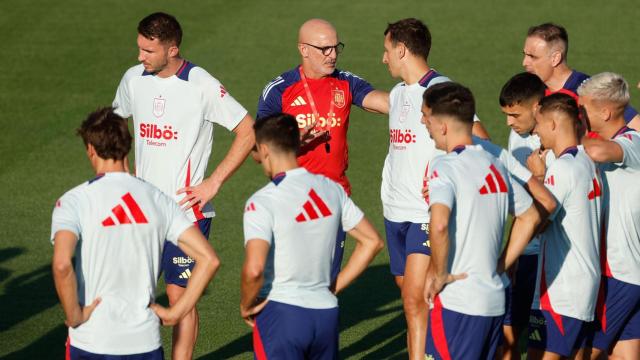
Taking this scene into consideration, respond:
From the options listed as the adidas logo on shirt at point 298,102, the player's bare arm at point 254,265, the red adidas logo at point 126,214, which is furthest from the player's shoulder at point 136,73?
the player's bare arm at point 254,265

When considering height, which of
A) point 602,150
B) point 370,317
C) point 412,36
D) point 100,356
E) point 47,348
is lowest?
point 47,348

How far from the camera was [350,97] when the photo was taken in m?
8.85

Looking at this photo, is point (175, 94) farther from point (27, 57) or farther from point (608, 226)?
point (27, 57)

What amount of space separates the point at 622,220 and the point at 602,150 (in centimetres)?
70

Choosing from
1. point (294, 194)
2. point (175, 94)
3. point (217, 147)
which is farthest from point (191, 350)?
point (217, 147)

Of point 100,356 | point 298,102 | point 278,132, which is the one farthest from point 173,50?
point 100,356

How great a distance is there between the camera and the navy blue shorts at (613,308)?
24.2ft

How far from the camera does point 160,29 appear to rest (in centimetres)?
802

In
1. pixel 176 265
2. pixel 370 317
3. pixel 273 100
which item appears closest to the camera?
pixel 176 265

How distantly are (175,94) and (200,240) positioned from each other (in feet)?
8.00

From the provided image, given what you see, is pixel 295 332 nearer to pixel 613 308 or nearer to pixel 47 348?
pixel 613 308

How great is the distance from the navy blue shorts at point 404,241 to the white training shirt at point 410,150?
0.06 meters

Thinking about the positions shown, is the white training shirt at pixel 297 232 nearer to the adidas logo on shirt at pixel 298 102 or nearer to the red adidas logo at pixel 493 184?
the red adidas logo at pixel 493 184

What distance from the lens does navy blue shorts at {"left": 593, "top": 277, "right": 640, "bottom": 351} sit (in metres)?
7.38
